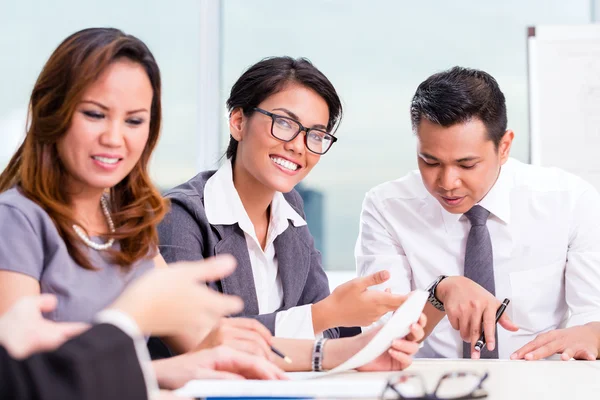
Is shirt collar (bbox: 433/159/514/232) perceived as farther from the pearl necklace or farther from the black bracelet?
the pearl necklace

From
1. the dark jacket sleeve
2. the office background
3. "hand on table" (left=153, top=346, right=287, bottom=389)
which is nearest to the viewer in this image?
the dark jacket sleeve

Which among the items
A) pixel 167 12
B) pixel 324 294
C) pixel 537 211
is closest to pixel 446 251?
pixel 537 211

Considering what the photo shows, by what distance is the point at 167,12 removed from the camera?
409cm

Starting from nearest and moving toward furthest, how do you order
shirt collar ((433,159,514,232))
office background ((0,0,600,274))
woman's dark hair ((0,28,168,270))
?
woman's dark hair ((0,28,168,270))
shirt collar ((433,159,514,232))
office background ((0,0,600,274))

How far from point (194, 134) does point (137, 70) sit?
8.86 ft

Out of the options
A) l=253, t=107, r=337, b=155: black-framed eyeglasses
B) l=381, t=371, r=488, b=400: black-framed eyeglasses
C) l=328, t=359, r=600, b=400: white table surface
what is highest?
l=253, t=107, r=337, b=155: black-framed eyeglasses

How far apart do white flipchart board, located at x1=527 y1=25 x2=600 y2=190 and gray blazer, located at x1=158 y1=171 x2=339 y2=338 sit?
66.9 inches

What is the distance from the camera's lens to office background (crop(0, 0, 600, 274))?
3945mm

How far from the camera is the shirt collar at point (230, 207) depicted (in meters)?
1.98

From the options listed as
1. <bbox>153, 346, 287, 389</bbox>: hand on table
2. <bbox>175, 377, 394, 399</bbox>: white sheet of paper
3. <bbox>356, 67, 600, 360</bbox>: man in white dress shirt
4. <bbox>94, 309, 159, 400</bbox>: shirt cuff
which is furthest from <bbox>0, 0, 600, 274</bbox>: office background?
<bbox>94, 309, 159, 400</bbox>: shirt cuff

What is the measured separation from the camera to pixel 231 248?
1968 mm

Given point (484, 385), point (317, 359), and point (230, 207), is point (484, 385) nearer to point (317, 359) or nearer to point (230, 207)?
point (317, 359)

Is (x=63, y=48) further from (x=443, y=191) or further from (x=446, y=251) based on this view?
(x=446, y=251)

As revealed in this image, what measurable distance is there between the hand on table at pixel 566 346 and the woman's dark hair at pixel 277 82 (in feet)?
2.91
